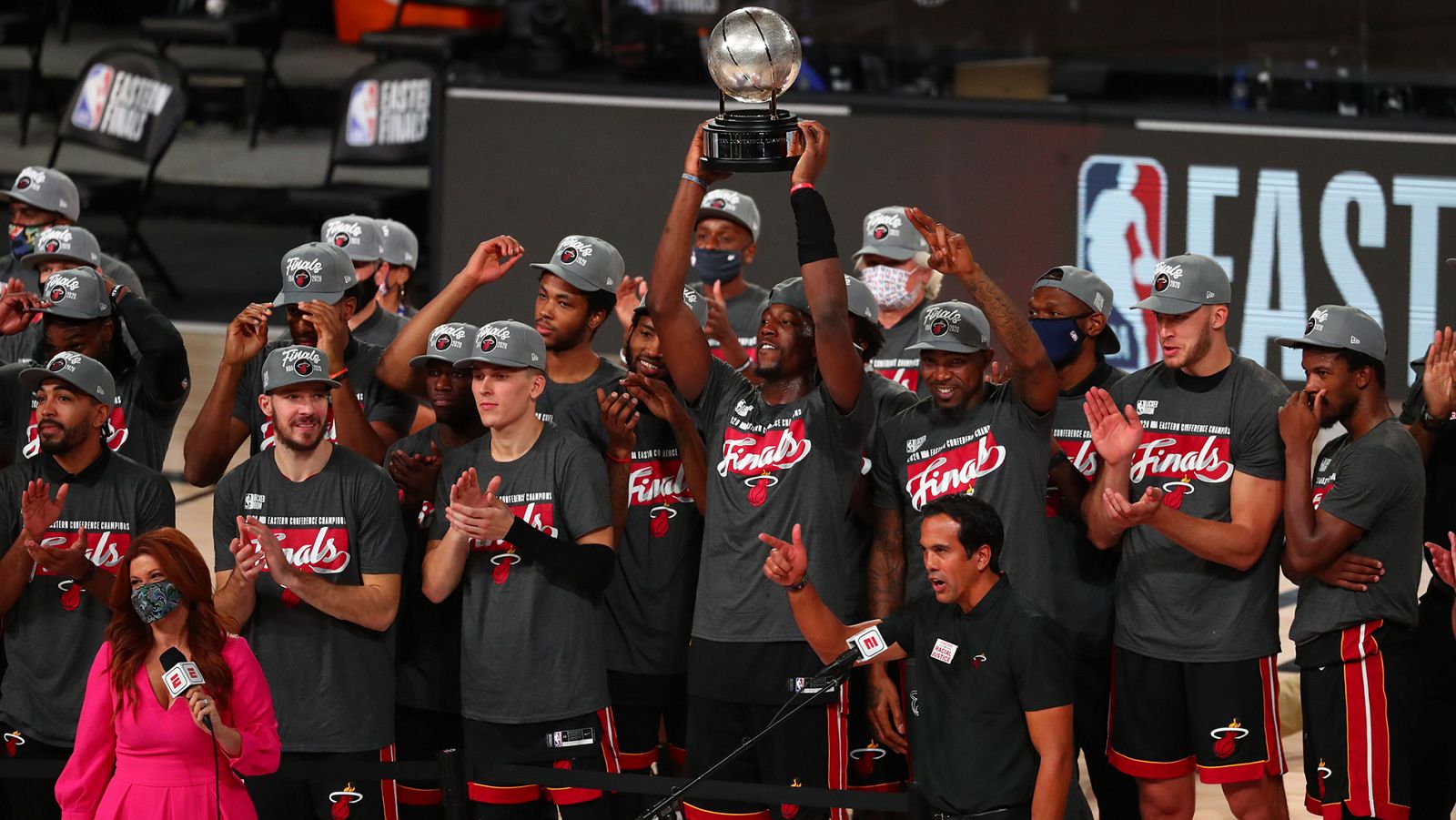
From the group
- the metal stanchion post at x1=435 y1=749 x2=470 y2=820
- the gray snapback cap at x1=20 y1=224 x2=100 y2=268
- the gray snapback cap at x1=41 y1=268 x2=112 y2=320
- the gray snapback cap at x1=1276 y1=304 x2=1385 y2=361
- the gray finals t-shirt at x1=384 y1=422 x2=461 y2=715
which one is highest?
the gray snapback cap at x1=20 y1=224 x2=100 y2=268

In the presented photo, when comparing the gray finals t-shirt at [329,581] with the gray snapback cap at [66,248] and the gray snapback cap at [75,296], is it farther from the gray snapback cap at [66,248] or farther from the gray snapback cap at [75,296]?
the gray snapback cap at [66,248]

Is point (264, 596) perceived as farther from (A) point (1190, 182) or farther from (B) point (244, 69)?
(B) point (244, 69)

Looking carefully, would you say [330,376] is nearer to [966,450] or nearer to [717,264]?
[966,450]

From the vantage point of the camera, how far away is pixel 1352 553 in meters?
6.48

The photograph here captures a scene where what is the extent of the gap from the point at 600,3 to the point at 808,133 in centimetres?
748

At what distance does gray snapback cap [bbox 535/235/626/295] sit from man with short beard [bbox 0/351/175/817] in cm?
156

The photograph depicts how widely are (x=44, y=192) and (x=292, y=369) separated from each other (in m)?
3.35

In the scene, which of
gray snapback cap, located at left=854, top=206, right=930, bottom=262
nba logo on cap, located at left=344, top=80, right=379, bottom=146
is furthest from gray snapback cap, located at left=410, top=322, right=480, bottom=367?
nba logo on cap, located at left=344, top=80, right=379, bottom=146

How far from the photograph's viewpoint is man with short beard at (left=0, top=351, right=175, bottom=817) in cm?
664

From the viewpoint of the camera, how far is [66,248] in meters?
8.15

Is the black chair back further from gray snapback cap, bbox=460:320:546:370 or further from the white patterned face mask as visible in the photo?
gray snapback cap, bbox=460:320:546:370

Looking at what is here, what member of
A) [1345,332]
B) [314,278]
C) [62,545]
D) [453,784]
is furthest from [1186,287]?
[62,545]

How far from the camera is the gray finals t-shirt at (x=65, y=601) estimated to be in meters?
6.65

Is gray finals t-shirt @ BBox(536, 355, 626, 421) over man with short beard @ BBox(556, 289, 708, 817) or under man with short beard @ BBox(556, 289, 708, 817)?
over
